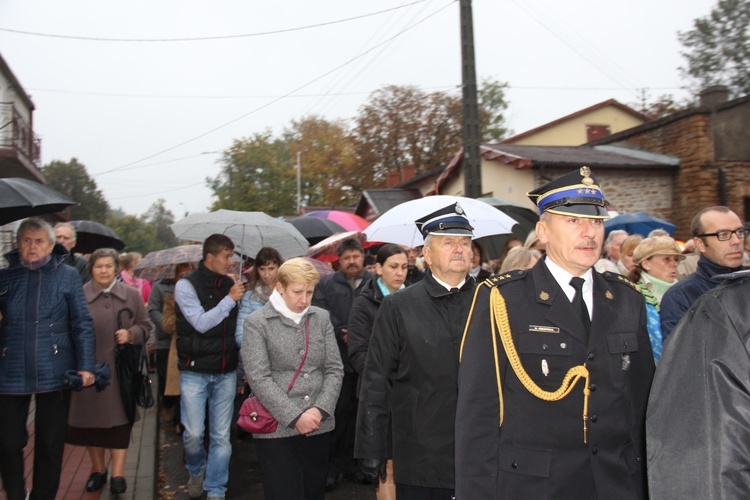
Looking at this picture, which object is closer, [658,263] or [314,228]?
[658,263]

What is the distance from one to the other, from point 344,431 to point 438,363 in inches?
126

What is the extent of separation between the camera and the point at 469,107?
1212 centimetres

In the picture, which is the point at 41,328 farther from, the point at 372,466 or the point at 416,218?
the point at 416,218

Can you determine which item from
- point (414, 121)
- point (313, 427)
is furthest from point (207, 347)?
point (414, 121)

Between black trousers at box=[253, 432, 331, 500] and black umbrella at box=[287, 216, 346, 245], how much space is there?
702 centimetres

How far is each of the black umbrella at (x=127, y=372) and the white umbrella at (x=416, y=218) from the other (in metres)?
2.34

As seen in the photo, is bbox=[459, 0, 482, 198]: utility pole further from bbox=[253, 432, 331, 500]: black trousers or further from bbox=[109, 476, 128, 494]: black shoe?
bbox=[253, 432, 331, 500]: black trousers

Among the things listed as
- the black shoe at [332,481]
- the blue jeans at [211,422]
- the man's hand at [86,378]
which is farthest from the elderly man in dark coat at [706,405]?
→ the black shoe at [332,481]

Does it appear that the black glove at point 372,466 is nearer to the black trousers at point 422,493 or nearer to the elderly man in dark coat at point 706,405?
the black trousers at point 422,493

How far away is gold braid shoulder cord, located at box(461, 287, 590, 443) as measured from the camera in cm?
278

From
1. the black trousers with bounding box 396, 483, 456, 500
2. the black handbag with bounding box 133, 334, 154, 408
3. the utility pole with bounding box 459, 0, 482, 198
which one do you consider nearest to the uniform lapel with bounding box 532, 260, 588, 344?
the black trousers with bounding box 396, 483, 456, 500

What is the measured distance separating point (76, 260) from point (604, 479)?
23.4 ft

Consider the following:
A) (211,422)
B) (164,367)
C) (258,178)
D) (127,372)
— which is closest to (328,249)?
(164,367)

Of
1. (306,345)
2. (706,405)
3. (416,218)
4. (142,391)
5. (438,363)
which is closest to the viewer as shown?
(706,405)
